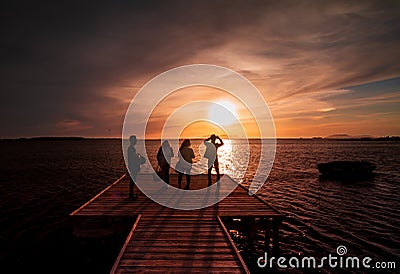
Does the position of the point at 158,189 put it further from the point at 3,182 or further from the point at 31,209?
the point at 3,182

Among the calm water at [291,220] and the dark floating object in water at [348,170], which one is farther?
the dark floating object in water at [348,170]

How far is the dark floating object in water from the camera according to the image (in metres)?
34.0

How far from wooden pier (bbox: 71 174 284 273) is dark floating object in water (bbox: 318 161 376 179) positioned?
90.2 feet

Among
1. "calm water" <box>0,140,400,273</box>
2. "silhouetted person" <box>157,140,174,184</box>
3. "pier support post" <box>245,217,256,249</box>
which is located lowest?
"calm water" <box>0,140,400,273</box>

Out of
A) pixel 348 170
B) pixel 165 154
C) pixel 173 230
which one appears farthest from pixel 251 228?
pixel 348 170

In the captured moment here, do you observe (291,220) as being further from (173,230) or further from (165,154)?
(173,230)

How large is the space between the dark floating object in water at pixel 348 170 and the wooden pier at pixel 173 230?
2750cm

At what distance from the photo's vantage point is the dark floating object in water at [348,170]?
112ft

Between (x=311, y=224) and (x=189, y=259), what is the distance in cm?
1276

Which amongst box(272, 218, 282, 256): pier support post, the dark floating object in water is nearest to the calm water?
box(272, 218, 282, 256): pier support post

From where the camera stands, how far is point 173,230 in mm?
7773

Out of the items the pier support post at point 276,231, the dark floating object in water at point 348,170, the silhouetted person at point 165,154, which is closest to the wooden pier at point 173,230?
the pier support post at point 276,231

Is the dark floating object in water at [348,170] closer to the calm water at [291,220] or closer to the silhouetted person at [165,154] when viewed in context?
the calm water at [291,220]

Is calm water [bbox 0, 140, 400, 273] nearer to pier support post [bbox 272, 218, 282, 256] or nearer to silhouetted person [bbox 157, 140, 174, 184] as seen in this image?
pier support post [bbox 272, 218, 282, 256]
